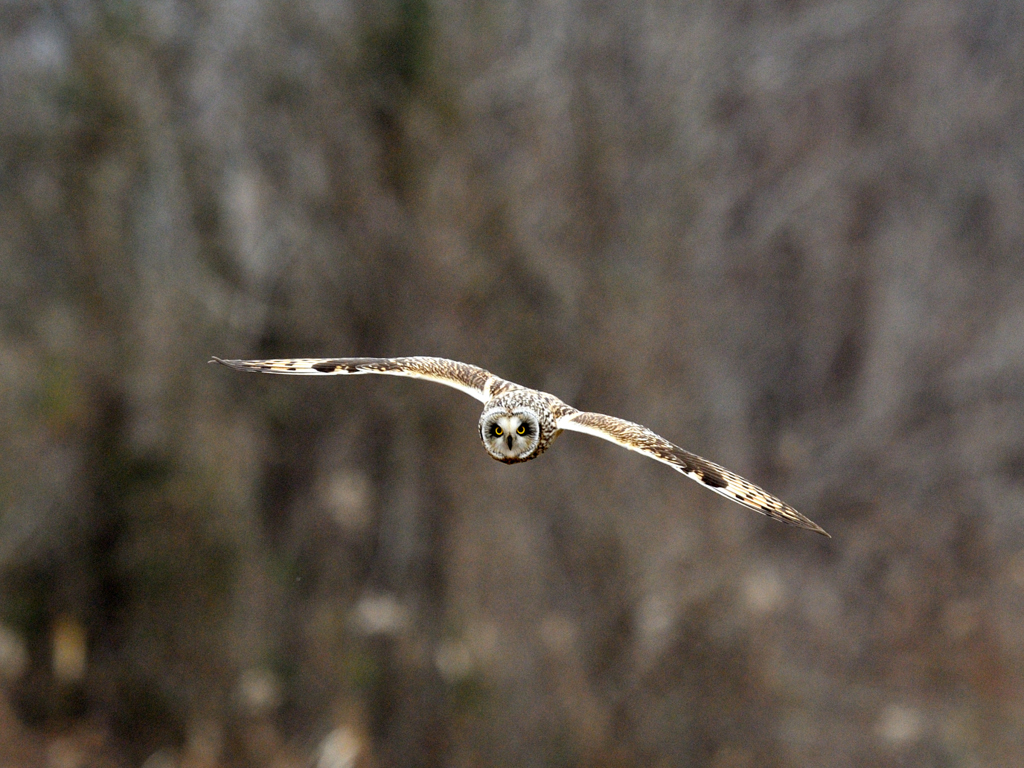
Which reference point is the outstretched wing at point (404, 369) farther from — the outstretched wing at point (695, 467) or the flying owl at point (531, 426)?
the outstretched wing at point (695, 467)

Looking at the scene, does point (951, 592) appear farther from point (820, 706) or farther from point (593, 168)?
point (593, 168)

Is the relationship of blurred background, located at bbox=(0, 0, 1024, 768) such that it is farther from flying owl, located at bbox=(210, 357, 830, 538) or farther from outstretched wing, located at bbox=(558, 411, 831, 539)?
outstretched wing, located at bbox=(558, 411, 831, 539)

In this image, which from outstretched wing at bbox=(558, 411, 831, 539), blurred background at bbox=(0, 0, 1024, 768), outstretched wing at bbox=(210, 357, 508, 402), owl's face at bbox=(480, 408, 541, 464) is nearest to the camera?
outstretched wing at bbox=(558, 411, 831, 539)

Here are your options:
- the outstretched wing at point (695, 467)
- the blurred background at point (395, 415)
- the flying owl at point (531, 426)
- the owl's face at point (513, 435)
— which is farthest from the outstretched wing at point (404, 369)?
the blurred background at point (395, 415)

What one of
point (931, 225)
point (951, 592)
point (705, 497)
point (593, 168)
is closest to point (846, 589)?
point (951, 592)

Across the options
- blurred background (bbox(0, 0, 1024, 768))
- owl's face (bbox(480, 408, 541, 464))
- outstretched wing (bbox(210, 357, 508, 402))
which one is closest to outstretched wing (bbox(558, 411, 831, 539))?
owl's face (bbox(480, 408, 541, 464))

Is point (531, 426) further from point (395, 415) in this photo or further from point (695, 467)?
point (395, 415)
